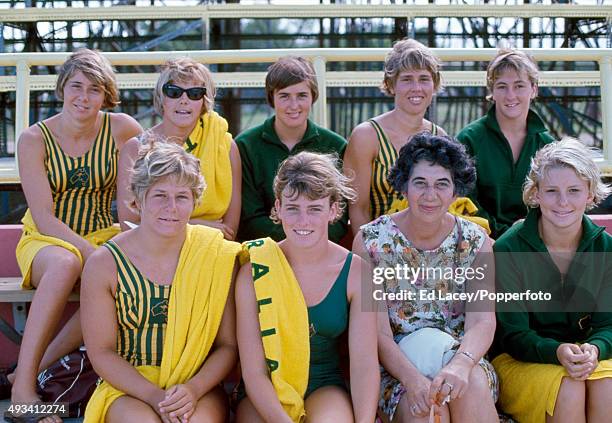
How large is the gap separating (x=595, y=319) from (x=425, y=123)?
1200 mm

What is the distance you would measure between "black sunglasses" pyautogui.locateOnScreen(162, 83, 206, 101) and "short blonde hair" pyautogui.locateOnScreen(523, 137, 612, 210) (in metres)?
1.42

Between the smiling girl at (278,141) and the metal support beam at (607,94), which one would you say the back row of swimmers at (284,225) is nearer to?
the smiling girl at (278,141)

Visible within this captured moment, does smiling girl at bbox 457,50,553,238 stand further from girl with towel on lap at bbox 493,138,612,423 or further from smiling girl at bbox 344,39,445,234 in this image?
girl with towel on lap at bbox 493,138,612,423

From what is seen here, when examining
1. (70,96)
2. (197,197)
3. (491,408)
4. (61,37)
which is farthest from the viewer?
(61,37)

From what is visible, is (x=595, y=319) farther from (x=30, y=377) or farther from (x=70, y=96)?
(x=70, y=96)

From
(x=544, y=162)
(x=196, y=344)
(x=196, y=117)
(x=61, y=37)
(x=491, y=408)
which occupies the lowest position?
(x=491, y=408)

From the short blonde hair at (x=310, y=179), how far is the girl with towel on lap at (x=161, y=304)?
0.30 m

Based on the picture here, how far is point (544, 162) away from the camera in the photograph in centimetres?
272

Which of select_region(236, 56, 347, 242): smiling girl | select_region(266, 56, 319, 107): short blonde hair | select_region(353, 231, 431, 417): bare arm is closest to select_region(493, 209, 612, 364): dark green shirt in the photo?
select_region(353, 231, 431, 417): bare arm

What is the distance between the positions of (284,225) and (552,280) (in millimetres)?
1010

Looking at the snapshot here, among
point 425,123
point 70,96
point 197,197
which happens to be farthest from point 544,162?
point 70,96

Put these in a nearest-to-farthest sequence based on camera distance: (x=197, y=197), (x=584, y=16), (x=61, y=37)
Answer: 1. (x=197, y=197)
2. (x=584, y=16)
3. (x=61, y=37)

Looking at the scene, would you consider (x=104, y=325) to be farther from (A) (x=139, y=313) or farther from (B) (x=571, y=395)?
(B) (x=571, y=395)

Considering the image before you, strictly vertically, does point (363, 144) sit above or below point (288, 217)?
above
